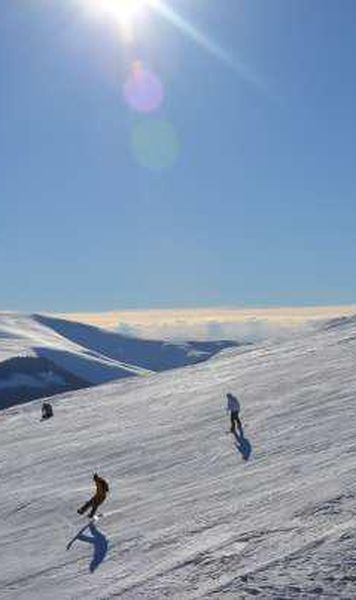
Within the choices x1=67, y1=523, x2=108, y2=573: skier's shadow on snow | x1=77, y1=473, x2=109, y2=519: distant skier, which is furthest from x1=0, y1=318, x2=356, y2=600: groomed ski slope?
x1=77, y1=473, x2=109, y2=519: distant skier

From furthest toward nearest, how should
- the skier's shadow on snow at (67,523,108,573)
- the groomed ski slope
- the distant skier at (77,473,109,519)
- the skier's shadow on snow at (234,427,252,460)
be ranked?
the skier's shadow on snow at (234,427,252,460) < the distant skier at (77,473,109,519) < the skier's shadow on snow at (67,523,108,573) < the groomed ski slope

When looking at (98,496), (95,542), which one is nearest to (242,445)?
(98,496)

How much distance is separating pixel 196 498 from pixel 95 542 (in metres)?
3.42

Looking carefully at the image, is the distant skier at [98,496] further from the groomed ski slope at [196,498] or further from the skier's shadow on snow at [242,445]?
the skier's shadow on snow at [242,445]

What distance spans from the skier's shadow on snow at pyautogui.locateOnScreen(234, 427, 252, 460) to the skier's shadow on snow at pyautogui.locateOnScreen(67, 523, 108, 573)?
7004 mm

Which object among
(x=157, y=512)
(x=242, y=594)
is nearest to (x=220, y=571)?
(x=242, y=594)

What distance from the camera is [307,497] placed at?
2252 cm

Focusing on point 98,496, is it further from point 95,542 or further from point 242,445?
point 242,445

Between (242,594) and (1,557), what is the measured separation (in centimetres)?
945

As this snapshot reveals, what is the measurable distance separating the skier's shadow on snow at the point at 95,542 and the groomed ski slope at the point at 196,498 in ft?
0.21

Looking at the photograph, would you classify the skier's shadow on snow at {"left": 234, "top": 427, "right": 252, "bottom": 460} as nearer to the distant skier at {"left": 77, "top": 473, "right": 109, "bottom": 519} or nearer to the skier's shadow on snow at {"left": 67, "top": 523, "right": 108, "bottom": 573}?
the distant skier at {"left": 77, "top": 473, "right": 109, "bottom": 519}

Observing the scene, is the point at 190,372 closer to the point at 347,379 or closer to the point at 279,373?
the point at 279,373

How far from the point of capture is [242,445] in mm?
32906

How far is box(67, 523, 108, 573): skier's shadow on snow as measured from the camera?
21778 millimetres
